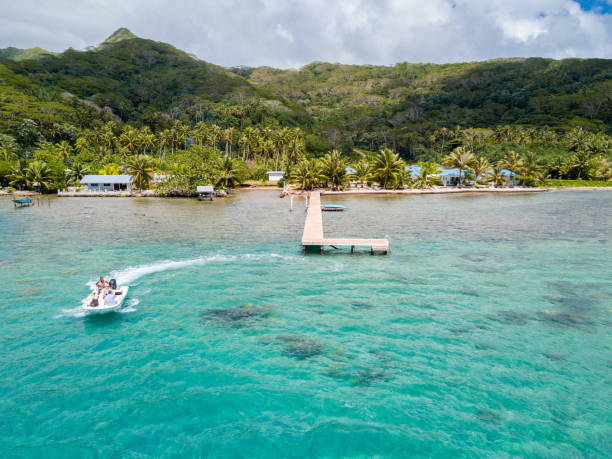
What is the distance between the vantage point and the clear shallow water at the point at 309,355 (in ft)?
33.8

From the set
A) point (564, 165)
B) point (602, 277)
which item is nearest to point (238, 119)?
point (564, 165)

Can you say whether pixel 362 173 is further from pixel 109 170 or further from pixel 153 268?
pixel 153 268

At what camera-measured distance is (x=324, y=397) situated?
11.8 metres

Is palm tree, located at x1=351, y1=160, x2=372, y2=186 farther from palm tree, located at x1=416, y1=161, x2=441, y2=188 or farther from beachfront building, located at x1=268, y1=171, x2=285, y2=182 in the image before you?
beachfront building, located at x1=268, y1=171, x2=285, y2=182

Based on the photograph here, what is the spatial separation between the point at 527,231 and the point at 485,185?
2808 inches

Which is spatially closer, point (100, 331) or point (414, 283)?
point (100, 331)

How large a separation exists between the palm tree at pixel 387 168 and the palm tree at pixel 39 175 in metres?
75.7

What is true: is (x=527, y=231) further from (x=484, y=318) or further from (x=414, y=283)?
(x=484, y=318)

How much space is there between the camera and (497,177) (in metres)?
102

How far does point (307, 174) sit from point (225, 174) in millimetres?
19273

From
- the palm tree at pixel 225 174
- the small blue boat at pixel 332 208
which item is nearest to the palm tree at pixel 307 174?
the palm tree at pixel 225 174

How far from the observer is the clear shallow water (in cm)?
1031

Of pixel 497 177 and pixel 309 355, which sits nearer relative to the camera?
pixel 309 355

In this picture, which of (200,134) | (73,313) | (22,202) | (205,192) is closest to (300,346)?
(73,313)
